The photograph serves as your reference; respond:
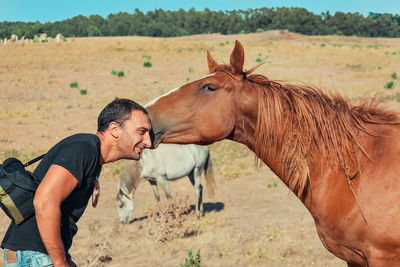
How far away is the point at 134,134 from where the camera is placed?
2.22 m

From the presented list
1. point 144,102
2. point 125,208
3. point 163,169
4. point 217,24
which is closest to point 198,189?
point 163,169

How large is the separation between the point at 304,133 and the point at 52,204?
185cm

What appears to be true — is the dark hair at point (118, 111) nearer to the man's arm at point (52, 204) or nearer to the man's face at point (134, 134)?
the man's face at point (134, 134)

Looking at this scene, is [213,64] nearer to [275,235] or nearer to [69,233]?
[69,233]

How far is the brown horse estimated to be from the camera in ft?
9.04

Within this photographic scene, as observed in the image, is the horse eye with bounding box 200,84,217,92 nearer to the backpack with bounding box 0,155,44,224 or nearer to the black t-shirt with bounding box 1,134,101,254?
the black t-shirt with bounding box 1,134,101,254

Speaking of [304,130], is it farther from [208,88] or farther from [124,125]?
[124,125]

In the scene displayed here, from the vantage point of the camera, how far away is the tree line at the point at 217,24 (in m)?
74.9

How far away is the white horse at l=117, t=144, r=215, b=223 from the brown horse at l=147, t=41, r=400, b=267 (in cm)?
537

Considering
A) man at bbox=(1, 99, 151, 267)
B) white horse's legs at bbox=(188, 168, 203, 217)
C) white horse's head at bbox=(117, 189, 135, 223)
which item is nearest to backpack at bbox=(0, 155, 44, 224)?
man at bbox=(1, 99, 151, 267)

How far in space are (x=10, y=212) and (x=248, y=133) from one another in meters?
1.76

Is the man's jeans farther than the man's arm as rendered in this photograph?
Yes

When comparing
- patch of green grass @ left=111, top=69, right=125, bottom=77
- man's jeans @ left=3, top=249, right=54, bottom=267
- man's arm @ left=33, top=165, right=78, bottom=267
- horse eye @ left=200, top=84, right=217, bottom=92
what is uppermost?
horse eye @ left=200, top=84, right=217, bottom=92

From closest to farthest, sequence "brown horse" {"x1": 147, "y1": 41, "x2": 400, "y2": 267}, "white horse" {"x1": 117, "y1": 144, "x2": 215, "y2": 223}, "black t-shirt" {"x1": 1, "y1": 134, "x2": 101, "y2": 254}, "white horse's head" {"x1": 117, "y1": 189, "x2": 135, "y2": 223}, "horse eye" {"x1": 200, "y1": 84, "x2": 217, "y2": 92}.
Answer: "black t-shirt" {"x1": 1, "y1": 134, "x2": 101, "y2": 254}
"brown horse" {"x1": 147, "y1": 41, "x2": 400, "y2": 267}
"horse eye" {"x1": 200, "y1": 84, "x2": 217, "y2": 92}
"white horse's head" {"x1": 117, "y1": 189, "x2": 135, "y2": 223}
"white horse" {"x1": 117, "y1": 144, "x2": 215, "y2": 223}
